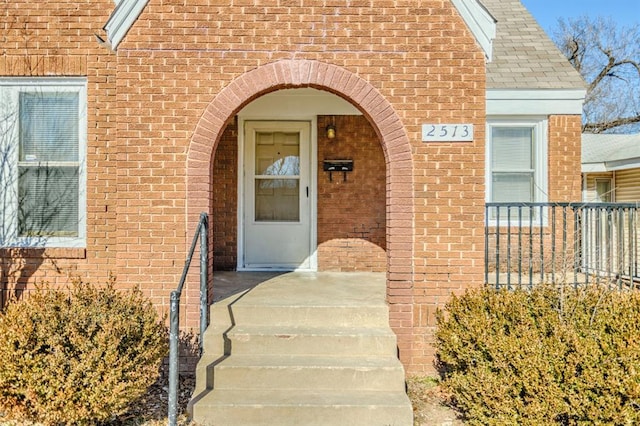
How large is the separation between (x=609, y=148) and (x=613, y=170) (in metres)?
2.28

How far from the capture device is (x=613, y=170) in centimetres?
1167

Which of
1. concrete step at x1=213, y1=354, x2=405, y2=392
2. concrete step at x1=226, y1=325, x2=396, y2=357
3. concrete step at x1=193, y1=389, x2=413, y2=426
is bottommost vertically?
concrete step at x1=193, y1=389, x2=413, y2=426

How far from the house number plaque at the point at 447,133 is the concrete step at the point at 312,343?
211 cm

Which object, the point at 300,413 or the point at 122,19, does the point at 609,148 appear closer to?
the point at 300,413

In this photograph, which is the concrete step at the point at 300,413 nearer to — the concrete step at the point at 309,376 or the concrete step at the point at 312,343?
the concrete step at the point at 309,376

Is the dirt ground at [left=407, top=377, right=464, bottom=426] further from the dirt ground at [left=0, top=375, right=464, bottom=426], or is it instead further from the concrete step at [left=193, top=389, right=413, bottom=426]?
the concrete step at [left=193, top=389, right=413, bottom=426]

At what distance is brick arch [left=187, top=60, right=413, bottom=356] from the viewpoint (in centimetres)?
459

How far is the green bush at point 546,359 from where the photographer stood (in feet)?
10.3

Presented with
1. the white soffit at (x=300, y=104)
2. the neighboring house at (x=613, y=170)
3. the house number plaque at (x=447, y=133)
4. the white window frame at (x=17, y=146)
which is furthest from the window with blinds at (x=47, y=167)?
the neighboring house at (x=613, y=170)

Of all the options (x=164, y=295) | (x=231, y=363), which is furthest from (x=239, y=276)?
(x=231, y=363)

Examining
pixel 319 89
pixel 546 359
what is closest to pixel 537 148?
pixel 319 89

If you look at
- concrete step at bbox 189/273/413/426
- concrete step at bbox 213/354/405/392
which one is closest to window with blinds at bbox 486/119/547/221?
concrete step at bbox 189/273/413/426

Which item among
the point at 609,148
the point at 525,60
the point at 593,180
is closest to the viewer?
the point at 525,60

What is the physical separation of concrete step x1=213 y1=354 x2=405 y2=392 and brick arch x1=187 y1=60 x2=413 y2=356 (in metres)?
0.74
